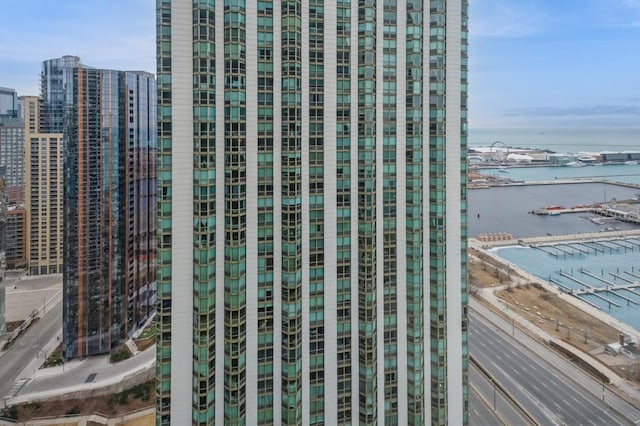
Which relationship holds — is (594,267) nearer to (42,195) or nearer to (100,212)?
(100,212)

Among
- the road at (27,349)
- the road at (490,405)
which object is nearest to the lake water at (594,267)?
the road at (490,405)

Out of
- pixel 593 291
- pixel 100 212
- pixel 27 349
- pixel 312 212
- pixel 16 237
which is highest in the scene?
pixel 312 212

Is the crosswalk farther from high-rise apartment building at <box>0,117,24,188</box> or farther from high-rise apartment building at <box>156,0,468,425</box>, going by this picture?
high-rise apartment building at <box>0,117,24,188</box>

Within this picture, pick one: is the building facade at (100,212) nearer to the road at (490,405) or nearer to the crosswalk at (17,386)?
the crosswalk at (17,386)

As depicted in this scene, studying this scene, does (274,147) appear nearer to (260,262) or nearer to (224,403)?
(260,262)

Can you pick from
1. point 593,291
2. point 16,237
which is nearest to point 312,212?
point 593,291

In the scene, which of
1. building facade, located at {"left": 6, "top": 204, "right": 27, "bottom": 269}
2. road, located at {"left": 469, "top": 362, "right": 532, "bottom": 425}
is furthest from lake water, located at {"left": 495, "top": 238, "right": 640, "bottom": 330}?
building facade, located at {"left": 6, "top": 204, "right": 27, "bottom": 269}
